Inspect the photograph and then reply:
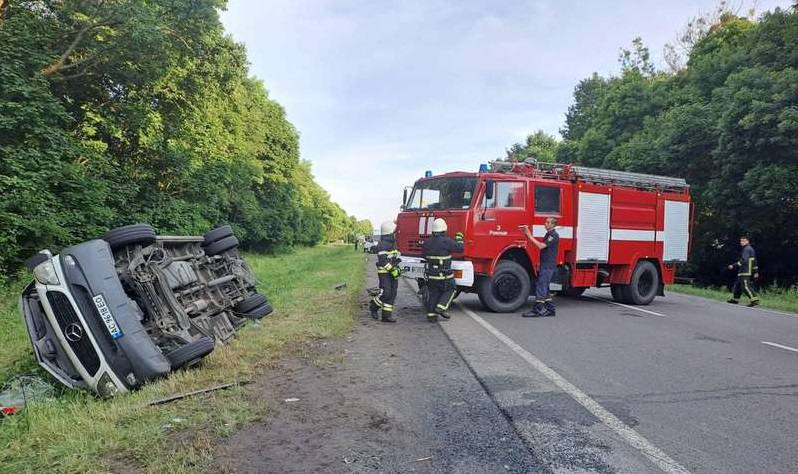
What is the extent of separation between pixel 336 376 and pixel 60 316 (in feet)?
7.93

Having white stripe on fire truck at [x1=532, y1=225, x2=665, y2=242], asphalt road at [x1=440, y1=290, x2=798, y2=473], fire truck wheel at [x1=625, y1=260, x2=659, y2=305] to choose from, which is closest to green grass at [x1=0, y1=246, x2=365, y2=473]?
asphalt road at [x1=440, y1=290, x2=798, y2=473]

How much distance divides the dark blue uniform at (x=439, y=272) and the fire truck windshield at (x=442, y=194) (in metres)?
1.08

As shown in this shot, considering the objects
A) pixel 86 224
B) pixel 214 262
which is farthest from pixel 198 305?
pixel 86 224

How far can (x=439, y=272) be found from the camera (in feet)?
26.2

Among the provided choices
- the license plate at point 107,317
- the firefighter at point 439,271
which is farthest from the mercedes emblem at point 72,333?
the firefighter at point 439,271

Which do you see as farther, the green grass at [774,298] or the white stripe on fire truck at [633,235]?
the green grass at [774,298]

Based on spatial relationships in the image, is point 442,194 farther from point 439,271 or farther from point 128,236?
point 128,236

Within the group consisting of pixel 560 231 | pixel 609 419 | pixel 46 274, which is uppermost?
pixel 560 231

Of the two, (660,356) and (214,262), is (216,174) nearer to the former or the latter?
(214,262)

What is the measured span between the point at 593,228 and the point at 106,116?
13.5 m

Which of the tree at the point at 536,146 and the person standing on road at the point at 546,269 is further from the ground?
the tree at the point at 536,146

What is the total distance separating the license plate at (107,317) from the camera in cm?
407

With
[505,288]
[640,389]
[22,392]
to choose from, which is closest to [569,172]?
[505,288]

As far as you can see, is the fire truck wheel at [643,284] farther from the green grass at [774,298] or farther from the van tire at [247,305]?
the van tire at [247,305]
